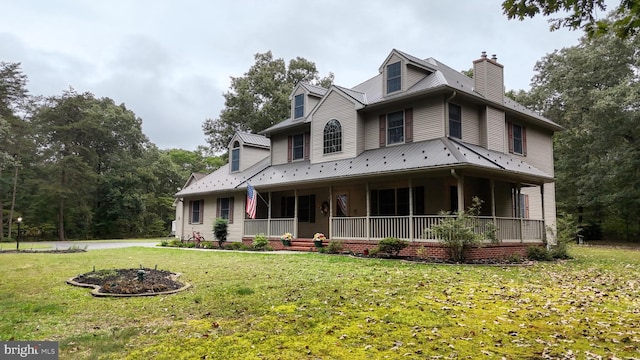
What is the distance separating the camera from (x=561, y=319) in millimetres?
5707

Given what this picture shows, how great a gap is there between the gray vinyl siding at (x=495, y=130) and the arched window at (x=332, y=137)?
20.7 ft

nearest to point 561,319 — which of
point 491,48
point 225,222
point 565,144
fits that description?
point 491,48

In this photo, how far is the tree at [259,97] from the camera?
36875mm

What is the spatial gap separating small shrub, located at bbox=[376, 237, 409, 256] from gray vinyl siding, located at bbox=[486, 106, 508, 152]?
6.37m

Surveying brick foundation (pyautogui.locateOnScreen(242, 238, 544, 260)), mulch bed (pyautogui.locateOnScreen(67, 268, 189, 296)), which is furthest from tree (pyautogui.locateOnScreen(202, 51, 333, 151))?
mulch bed (pyautogui.locateOnScreen(67, 268, 189, 296))

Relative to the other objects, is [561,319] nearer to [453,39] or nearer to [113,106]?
[453,39]

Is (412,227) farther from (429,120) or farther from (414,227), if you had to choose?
(429,120)

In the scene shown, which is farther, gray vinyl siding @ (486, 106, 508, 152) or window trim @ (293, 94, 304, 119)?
window trim @ (293, 94, 304, 119)

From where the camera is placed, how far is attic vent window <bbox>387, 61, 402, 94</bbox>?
17000 mm

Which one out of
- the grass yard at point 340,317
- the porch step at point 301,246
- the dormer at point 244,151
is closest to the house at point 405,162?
the porch step at point 301,246

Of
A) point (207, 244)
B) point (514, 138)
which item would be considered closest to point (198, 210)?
point (207, 244)

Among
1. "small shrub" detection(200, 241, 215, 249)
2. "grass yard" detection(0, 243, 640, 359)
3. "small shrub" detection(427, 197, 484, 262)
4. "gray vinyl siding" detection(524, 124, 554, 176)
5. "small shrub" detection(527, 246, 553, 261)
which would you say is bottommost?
"small shrub" detection(200, 241, 215, 249)

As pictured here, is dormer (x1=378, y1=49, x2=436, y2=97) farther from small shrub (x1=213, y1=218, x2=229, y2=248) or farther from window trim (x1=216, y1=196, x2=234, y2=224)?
small shrub (x1=213, y1=218, x2=229, y2=248)

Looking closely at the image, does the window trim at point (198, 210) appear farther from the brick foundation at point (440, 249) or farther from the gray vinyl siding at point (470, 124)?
the gray vinyl siding at point (470, 124)
